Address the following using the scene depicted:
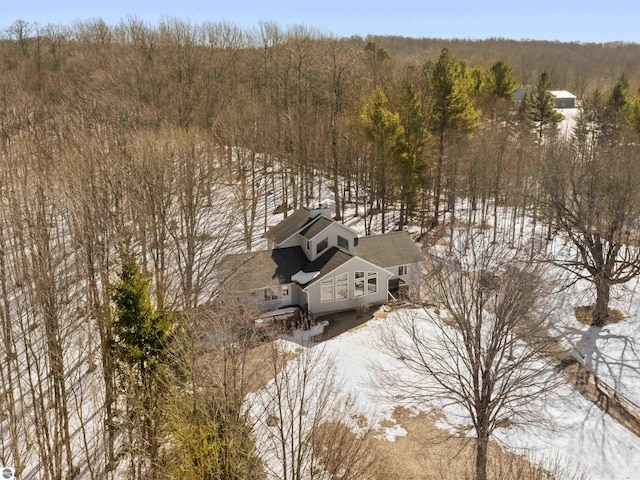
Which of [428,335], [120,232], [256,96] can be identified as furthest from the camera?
[256,96]

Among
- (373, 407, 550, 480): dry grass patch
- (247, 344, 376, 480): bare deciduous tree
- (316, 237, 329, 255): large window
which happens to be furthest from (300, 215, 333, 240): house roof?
(373, 407, 550, 480): dry grass patch

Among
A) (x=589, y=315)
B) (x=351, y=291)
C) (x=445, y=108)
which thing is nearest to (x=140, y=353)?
(x=351, y=291)

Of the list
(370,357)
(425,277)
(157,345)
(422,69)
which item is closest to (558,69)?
(422,69)

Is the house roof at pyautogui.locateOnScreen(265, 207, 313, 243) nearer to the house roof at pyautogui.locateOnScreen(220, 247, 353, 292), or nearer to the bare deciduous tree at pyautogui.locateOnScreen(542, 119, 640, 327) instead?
the house roof at pyautogui.locateOnScreen(220, 247, 353, 292)

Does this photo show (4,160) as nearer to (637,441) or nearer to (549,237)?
(637,441)

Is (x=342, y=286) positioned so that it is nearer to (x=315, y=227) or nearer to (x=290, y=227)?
(x=315, y=227)

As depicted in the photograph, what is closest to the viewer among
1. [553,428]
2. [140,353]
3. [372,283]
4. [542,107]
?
[140,353]
